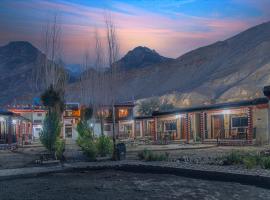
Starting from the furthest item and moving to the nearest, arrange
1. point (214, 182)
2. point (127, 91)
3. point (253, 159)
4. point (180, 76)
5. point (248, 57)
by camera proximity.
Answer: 1. point (127, 91)
2. point (180, 76)
3. point (248, 57)
4. point (253, 159)
5. point (214, 182)

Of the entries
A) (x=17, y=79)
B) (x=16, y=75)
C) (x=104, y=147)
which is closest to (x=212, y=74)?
(x=17, y=79)

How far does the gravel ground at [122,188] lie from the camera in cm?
A: 1006

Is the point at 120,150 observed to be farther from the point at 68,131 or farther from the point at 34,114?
the point at 34,114

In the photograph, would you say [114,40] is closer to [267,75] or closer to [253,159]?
[253,159]

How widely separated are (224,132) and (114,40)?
17.3 m

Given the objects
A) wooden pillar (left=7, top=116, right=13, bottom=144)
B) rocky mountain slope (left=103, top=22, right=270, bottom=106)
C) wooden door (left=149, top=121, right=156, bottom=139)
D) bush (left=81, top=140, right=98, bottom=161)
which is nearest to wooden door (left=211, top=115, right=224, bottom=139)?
wooden door (left=149, top=121, right=156, bottom=139)

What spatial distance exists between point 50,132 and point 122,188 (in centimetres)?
975

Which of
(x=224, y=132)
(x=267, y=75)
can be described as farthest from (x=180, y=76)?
(x=224, y=132)

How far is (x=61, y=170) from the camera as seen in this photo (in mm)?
15758

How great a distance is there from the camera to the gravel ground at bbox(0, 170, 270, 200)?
1006 cm

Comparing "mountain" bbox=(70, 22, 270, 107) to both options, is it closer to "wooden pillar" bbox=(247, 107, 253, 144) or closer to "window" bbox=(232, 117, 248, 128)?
"window" bbox=(232, 117, 248, 128)

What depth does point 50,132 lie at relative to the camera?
2019cm

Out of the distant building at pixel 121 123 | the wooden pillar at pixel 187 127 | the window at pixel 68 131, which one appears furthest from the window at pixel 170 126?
the window at pixel 68 131

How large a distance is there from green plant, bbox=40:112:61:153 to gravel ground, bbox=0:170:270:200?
5.70 metres
